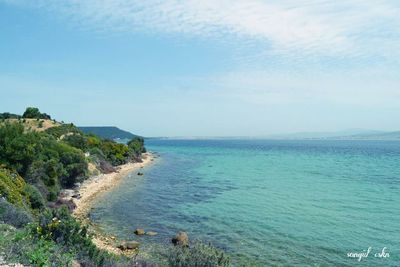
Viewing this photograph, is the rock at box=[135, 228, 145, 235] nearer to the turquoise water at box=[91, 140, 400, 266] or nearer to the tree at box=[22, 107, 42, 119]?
the turquoise water at box=[91, 140, 400, 266]

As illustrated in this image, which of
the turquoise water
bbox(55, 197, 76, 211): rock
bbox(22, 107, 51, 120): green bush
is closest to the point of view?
the turquoise water

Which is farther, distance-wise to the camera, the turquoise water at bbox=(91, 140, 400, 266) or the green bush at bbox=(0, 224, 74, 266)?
the turquoise water at bbox=(91, 140, 400, 266)

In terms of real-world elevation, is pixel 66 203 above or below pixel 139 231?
above

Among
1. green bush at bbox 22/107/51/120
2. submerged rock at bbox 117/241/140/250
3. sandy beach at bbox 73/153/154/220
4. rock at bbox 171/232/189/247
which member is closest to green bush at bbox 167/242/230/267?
submerged rock at bbox 117/241/140/250

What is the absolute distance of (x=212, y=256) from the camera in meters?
13.1

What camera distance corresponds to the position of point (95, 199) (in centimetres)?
3825

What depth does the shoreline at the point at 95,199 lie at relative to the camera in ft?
74.5

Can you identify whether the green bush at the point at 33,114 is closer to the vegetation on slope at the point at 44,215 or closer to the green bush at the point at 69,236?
the vegetation on slope at the point at 44,215

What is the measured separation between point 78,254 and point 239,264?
31.5ft

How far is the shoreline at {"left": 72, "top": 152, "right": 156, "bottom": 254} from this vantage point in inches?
894

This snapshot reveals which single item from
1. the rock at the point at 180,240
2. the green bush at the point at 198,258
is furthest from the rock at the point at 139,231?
the green bush at the point at 198,258

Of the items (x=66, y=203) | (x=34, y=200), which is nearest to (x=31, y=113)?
(x=66, y=203)

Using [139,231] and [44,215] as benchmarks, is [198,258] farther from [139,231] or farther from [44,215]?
[139,231]

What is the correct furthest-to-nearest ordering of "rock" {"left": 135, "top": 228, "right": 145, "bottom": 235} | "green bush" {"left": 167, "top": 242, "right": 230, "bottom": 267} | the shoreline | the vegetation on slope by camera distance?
"rock" {"left": 135, "top": 228, "right": 145, "bottom": 235} < the shoreline < "green bush" {"left": 167, "top": 242, "right": 230, "bottom": 267} < the vegetation on slope
